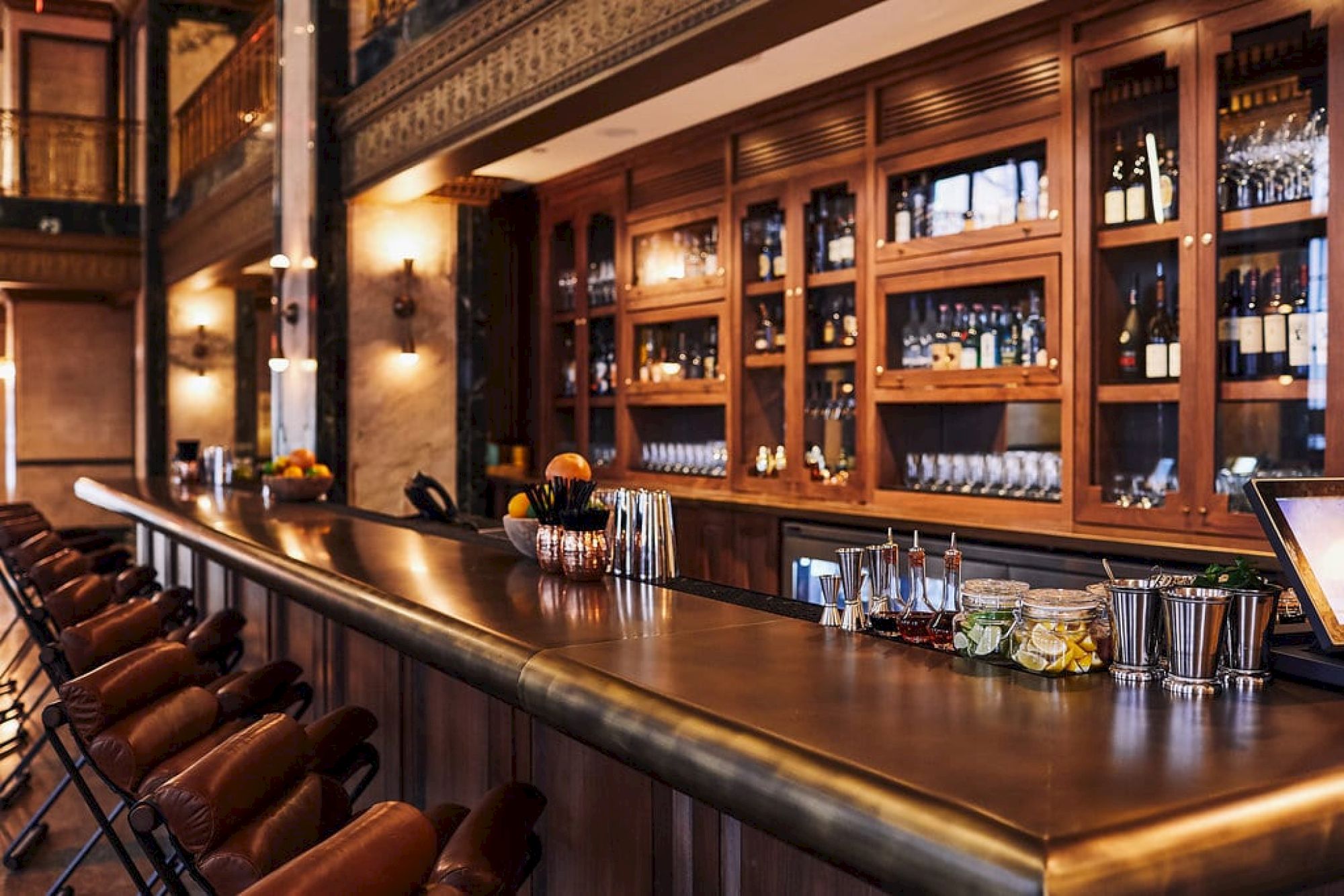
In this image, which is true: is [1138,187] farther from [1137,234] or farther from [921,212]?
[921,212]

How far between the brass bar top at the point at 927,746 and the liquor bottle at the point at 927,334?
A: 3.02 metres

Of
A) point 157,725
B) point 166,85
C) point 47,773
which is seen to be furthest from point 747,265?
point 166,85

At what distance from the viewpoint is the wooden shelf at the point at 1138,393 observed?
3.95 metres

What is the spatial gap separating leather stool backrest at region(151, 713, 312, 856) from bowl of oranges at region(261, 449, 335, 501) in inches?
135

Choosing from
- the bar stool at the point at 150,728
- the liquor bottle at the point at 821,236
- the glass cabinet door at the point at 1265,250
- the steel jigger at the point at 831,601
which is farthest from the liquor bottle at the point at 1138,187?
the bar stool at the point at 150,728

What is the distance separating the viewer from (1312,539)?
63.3 inches

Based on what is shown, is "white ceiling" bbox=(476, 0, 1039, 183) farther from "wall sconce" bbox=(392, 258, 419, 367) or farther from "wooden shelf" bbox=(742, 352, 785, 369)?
"wooden shelf" bbox=(742, 352, 785, 369)

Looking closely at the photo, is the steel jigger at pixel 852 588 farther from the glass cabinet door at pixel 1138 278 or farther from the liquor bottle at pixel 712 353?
the liquor bottle at pixel 712 353

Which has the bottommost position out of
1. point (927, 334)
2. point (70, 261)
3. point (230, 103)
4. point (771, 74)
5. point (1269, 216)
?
point (927, 334)

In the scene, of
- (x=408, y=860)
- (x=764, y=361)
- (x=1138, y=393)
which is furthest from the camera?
(x=764, y=361)

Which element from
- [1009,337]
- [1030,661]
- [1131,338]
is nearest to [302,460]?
[1009,337]

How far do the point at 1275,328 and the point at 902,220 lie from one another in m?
1.75

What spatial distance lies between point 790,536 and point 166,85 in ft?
32.0

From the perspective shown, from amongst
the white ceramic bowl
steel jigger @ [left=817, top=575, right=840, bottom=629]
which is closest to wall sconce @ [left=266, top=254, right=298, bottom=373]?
the white ceramic bowl
